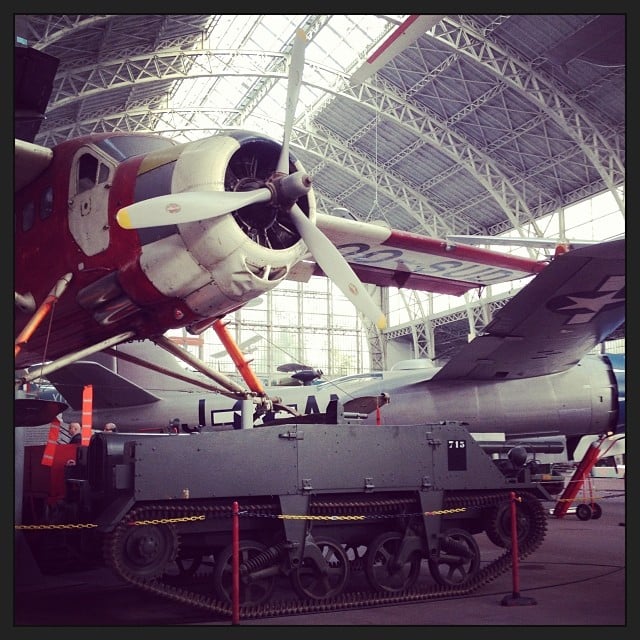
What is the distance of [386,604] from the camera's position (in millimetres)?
7387

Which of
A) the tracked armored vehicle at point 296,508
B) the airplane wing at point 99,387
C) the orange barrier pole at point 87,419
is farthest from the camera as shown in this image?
the airplane wing at point 99,387

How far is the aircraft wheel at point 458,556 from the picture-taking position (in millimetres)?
8141

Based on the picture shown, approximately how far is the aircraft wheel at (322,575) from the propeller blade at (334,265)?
226cm

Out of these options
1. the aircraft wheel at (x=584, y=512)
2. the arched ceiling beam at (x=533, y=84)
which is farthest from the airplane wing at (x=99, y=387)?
the arched ceiling beam at (x=533, y=84)

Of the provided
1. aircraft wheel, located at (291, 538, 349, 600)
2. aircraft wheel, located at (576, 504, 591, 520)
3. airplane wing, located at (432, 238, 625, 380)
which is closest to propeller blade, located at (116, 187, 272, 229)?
aircraft wheel, located at (291, 538, 349, 600)

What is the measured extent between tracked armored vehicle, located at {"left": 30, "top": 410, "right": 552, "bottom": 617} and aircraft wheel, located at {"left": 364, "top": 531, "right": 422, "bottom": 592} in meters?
0.01

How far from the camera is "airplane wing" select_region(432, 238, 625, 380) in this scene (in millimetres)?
10375

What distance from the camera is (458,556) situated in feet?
27.1

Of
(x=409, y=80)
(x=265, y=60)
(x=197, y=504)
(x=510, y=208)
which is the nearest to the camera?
(x=197, y=504)

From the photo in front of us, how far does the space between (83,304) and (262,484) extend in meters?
2.87

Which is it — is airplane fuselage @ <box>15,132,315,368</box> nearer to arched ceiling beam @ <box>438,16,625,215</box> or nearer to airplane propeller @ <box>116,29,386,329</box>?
airplane propeller @ <box>116,29,386,329</box>

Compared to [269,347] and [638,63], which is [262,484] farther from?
[269,347]

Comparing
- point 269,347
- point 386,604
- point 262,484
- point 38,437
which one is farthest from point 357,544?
point 269,347

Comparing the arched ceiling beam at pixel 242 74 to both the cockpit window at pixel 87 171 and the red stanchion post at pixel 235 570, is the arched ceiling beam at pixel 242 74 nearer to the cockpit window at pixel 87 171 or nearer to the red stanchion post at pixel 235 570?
the cockpit window at pixel 87 171
